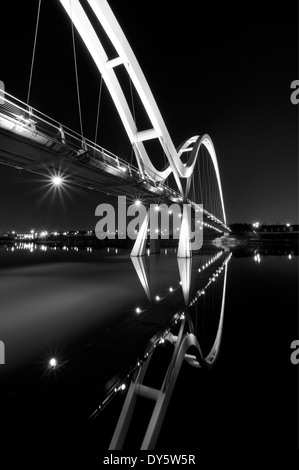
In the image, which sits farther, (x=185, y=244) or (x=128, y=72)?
(x=185, y=244)

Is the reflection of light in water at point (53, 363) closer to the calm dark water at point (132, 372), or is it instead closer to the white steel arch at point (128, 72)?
the calm dark water at point (132, 372)

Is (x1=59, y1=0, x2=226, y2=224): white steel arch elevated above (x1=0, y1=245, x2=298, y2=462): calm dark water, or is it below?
above

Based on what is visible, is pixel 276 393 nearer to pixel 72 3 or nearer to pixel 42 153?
pixel 42 153

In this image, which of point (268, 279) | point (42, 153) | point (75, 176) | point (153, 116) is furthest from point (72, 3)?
point (268, 279)

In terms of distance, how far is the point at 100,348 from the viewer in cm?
432

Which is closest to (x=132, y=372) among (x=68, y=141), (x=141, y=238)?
(x=68, y=141)

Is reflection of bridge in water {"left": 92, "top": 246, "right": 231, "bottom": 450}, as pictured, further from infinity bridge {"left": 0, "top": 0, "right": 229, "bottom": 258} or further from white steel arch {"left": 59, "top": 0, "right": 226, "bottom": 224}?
white steel arch {"left": 59, "top": 0, "right": 226, "bottom": 224}

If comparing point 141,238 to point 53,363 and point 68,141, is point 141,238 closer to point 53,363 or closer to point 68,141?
point 68,141

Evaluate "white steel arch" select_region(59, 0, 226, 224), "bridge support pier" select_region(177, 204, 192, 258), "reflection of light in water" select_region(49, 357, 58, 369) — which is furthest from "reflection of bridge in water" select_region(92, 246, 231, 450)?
"white steel arch" select_region(59, 0, 226, 224)

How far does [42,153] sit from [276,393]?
12709 mm

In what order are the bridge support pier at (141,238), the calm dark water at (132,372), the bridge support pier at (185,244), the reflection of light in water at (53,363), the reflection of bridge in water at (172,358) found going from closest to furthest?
the calm dark water at (132,372) → the reflection of bridge in water at (172,358) → the reflection of light in water at (53,363) → the bridge support pier at (185,244) → the bridge support pier at (141,238)

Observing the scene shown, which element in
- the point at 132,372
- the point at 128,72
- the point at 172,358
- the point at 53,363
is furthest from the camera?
the point at 128,72

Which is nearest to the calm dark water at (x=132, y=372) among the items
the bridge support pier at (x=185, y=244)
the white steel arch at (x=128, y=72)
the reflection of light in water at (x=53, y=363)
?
the reflection of light in water at (x=53, y=363)

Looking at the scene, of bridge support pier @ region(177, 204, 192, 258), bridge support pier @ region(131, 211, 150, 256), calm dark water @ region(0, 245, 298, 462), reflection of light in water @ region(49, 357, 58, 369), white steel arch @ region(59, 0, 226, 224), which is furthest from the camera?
bridge support pier @ region(131, 211, 150, 256)
